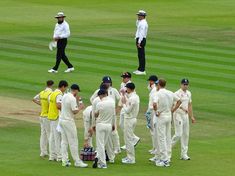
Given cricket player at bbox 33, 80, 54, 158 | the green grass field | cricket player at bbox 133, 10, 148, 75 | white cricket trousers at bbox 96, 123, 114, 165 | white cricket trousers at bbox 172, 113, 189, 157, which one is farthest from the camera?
cricket player at bbox 133, 10, 148, 75

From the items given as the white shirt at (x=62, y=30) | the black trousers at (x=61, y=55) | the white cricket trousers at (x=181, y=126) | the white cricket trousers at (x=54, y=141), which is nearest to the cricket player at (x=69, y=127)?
the white cricket trousers at (x=54, y=141)

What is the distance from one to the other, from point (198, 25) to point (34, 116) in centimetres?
2485

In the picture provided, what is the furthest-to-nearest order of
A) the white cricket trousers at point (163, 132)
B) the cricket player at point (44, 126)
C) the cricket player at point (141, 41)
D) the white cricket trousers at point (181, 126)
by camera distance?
the cricket player at point (141, 41), the white cricket trousers at point (181, 126), the cricket player at point (44, 126), the white cricket trousers at point (163, 132)

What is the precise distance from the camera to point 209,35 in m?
50.6

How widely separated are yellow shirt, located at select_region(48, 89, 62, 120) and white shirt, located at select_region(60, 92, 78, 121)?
65cm

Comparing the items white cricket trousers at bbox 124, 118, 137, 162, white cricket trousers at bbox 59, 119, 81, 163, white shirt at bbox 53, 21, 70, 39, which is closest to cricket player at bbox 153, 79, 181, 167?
white cricket trousers at bbox 124, 118, 137, 162

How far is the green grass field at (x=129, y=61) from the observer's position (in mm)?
25641

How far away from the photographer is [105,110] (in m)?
24.5

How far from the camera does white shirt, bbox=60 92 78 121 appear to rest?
24.5 metres

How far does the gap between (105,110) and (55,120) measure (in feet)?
5.27

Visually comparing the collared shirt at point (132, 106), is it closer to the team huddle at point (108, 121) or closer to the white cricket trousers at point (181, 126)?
the team huddle at point (108, 121)

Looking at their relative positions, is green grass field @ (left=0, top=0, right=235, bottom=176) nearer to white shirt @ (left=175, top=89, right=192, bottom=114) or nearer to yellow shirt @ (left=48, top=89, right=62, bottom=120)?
yellow shirt @ (left=48, top=89, right=62, bottom=120)

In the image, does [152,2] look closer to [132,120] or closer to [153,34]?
[153,34]

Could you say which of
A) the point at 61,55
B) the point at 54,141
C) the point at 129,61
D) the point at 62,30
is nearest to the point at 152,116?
the point at 54,141
